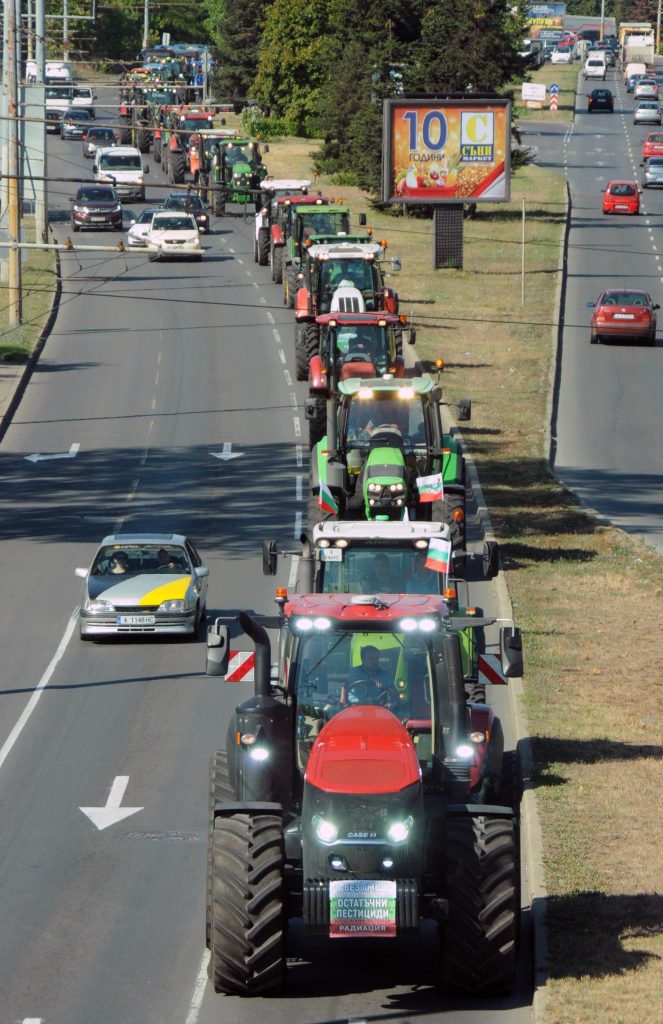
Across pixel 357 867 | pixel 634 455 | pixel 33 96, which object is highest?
pixel 33 96

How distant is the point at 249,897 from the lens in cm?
1192

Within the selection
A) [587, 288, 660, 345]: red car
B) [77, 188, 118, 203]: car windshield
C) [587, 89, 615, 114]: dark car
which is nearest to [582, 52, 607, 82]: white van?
[587, 89, 615, 114]: dark car

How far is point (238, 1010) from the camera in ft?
41.0

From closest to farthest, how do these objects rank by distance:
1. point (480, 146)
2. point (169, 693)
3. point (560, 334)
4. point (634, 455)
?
point (169, 693) < point (634, 455) < point (560, 334) < point (480, 146)

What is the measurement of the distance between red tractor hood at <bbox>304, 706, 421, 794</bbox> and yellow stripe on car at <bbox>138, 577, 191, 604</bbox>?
1468 cm

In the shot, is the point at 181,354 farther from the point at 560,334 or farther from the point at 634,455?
the point at 634,455

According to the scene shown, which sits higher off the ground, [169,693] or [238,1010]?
[238,1010]

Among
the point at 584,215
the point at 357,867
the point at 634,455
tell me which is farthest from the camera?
the point at 584,215

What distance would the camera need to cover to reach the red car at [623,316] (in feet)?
182

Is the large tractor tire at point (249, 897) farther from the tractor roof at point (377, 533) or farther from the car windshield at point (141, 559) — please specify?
the car windshield at point (141, 559)

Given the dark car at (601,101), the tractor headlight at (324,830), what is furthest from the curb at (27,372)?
the dark car at (601,101)

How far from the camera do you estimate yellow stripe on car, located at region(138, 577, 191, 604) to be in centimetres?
2662

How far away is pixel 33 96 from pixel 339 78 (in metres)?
27.9

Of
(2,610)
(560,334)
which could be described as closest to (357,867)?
(2,610)
